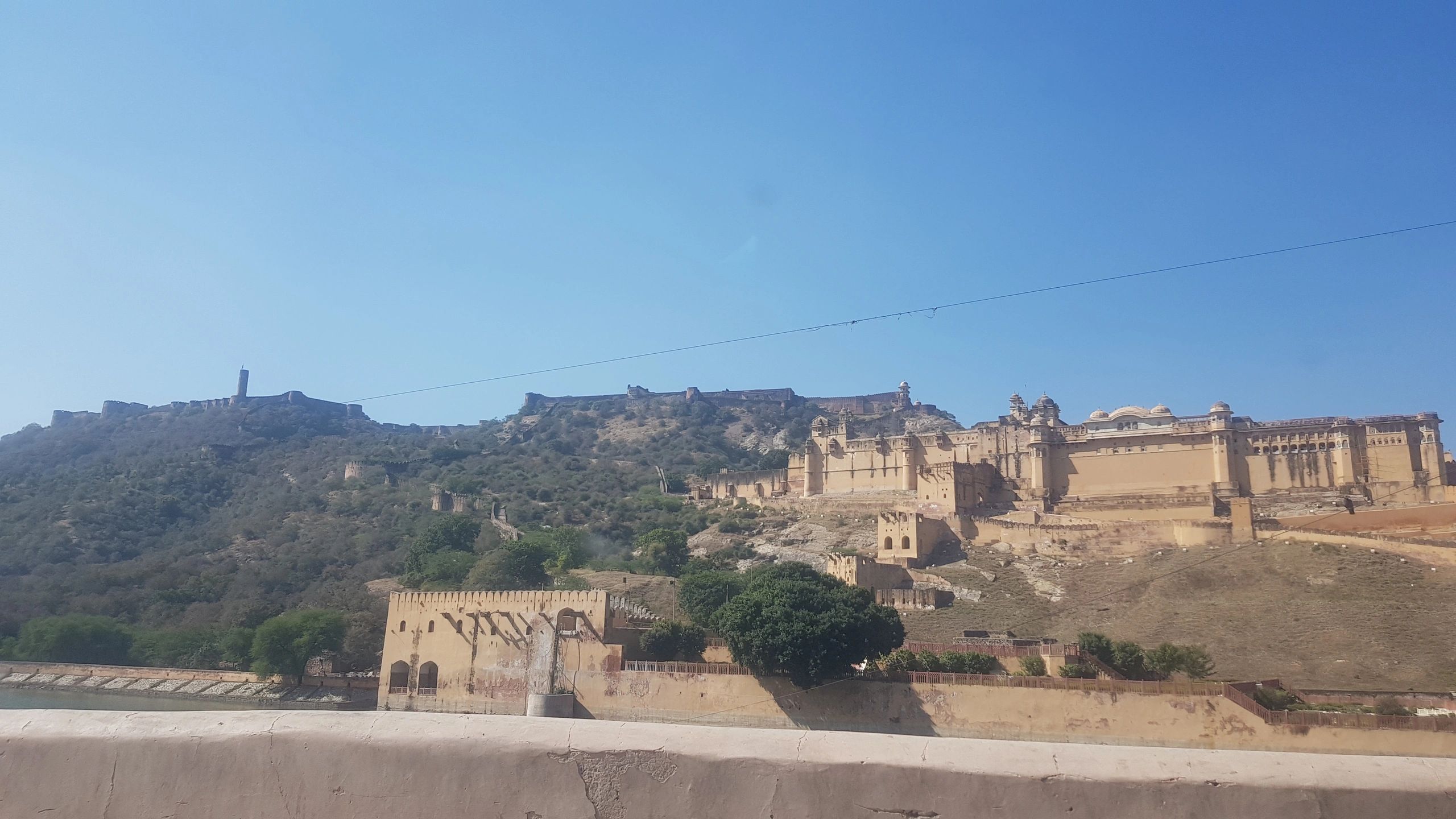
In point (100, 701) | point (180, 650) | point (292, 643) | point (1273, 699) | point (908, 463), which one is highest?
point (908, 463)

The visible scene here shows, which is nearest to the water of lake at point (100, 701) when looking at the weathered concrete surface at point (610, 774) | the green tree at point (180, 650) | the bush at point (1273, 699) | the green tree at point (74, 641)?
the green tree at point (74, 641)

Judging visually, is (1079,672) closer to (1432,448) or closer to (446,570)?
(1432,448)

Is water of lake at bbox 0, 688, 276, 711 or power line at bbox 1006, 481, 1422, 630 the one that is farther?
power line at bbox 1006, 481, 1422, 630

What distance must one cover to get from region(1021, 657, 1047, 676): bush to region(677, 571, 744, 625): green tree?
17.5m

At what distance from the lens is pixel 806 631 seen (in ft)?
86.3

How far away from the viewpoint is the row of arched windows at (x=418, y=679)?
31.2 metres

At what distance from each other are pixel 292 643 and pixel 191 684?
Result: 5.41 metres

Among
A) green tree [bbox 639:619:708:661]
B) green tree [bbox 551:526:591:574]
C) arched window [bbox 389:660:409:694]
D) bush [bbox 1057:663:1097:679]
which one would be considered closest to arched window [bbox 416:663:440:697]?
arched window [bbox 389:660:409:694]

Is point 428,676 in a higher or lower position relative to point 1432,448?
lower

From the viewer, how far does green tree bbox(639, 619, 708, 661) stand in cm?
2973

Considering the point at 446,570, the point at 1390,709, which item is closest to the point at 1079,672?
the point at 1390,709

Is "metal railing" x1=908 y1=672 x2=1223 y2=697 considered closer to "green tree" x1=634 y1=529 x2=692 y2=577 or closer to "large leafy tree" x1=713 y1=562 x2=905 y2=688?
"large leafy tree" x1=713 y1=562 x2=905 y2=688

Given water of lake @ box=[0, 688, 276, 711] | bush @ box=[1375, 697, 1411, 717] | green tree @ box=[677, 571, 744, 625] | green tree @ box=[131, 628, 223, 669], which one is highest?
green tree @ box=[677, 571, 744, 625]

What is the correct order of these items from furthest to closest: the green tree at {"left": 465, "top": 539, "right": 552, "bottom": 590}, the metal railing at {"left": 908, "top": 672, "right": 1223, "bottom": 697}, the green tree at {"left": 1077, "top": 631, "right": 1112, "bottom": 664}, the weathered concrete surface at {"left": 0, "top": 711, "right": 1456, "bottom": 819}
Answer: the green tree at {"left": 465, "top": 539, "right": 552, "bottom": 590}
the green tree at {"left": 1077, "top": 631, "right": 1112, "bottom": 664}
the metal railing at {"left": 908, "top": 672, "right": 1223, "bottom": 697}
the weathered concrete surface at {"left": 0, "top": 711, "right": 1456, "bottom": 819}
